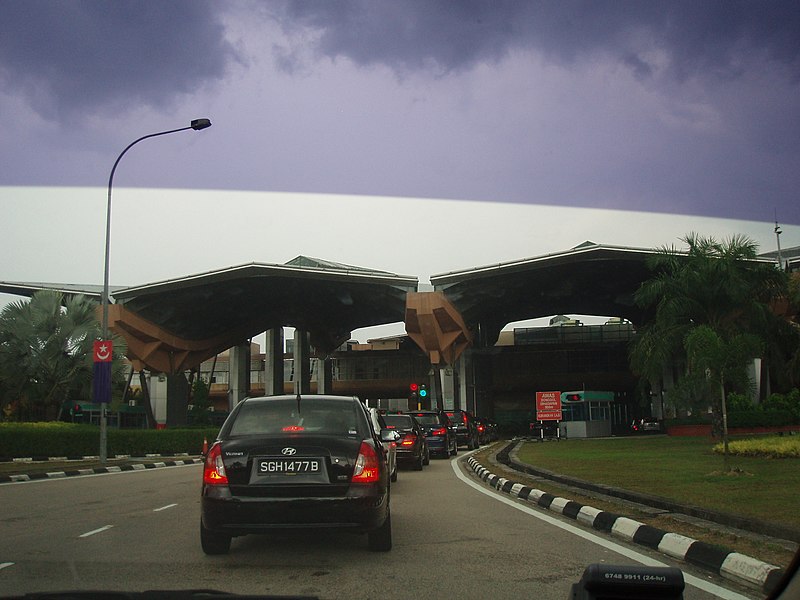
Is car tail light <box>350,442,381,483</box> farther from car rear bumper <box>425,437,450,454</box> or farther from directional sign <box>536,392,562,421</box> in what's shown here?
directional sign <box>536,392,562,421</box>

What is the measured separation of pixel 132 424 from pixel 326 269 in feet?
117

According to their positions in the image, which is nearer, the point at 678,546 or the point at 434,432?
the point at 678,546

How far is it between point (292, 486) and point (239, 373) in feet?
220

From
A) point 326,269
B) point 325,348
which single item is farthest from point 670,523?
point 325,348

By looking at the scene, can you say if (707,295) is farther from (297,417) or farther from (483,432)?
(297,417)

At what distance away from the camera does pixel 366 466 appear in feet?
25.0

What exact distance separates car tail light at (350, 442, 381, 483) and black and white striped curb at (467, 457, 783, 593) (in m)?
2.77

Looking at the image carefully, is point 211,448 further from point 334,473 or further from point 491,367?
point 491,367

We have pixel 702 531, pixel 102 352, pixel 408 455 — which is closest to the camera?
pixel 702 531

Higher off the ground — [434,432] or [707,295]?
[707,295]

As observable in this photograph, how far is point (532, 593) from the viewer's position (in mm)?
5992

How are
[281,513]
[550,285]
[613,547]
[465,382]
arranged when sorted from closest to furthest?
[281,513]
[613,547]
[550,285]
[465,382]

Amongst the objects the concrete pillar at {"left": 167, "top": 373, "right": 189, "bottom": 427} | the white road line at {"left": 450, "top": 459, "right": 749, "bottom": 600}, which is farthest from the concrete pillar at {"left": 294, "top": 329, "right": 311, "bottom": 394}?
the white road line at {"left": 450, "top": 459, "right": 749, "bottom": 600}

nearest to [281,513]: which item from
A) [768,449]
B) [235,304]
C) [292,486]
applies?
[292,486]
